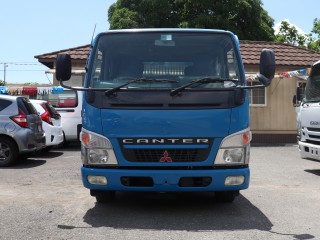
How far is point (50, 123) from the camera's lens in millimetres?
13070

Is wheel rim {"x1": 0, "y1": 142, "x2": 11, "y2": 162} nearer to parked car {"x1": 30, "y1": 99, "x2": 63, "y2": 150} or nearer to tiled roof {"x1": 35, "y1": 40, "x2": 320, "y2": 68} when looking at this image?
parked car {"x1": 30, "y1": 99, "x2": 63, "y2": 150}

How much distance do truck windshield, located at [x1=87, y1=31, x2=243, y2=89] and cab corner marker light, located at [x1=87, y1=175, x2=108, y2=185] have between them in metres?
1.12

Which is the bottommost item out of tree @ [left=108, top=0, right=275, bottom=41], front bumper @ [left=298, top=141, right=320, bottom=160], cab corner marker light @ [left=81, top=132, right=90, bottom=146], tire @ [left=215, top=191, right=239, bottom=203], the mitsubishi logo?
tire @ [left=215, top=191, right=239, bottom=203]

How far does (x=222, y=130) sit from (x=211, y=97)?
1.36 ft

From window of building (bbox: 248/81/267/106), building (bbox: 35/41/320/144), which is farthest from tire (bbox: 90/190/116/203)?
window of building (bbox: 248/81/267/106)

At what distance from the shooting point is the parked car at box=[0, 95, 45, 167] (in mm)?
10672

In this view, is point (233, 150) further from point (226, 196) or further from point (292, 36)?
point (292, 36)

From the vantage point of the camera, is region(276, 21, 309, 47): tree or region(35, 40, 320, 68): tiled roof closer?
region(35, 40, 320, 68): tiled roof

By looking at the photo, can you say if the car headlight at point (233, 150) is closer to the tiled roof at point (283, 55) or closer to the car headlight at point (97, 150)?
the car headlight at point (97, 150)

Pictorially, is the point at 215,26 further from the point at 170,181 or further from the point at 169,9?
the point at 170,181

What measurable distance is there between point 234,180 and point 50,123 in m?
8.33

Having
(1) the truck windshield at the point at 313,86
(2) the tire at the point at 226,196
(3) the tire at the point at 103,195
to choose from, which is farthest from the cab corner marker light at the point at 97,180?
(1) the truck windshield at the point at 313,86

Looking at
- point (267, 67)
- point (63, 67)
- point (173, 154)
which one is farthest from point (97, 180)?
point (267, 67)

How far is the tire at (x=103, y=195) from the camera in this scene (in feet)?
21.3
